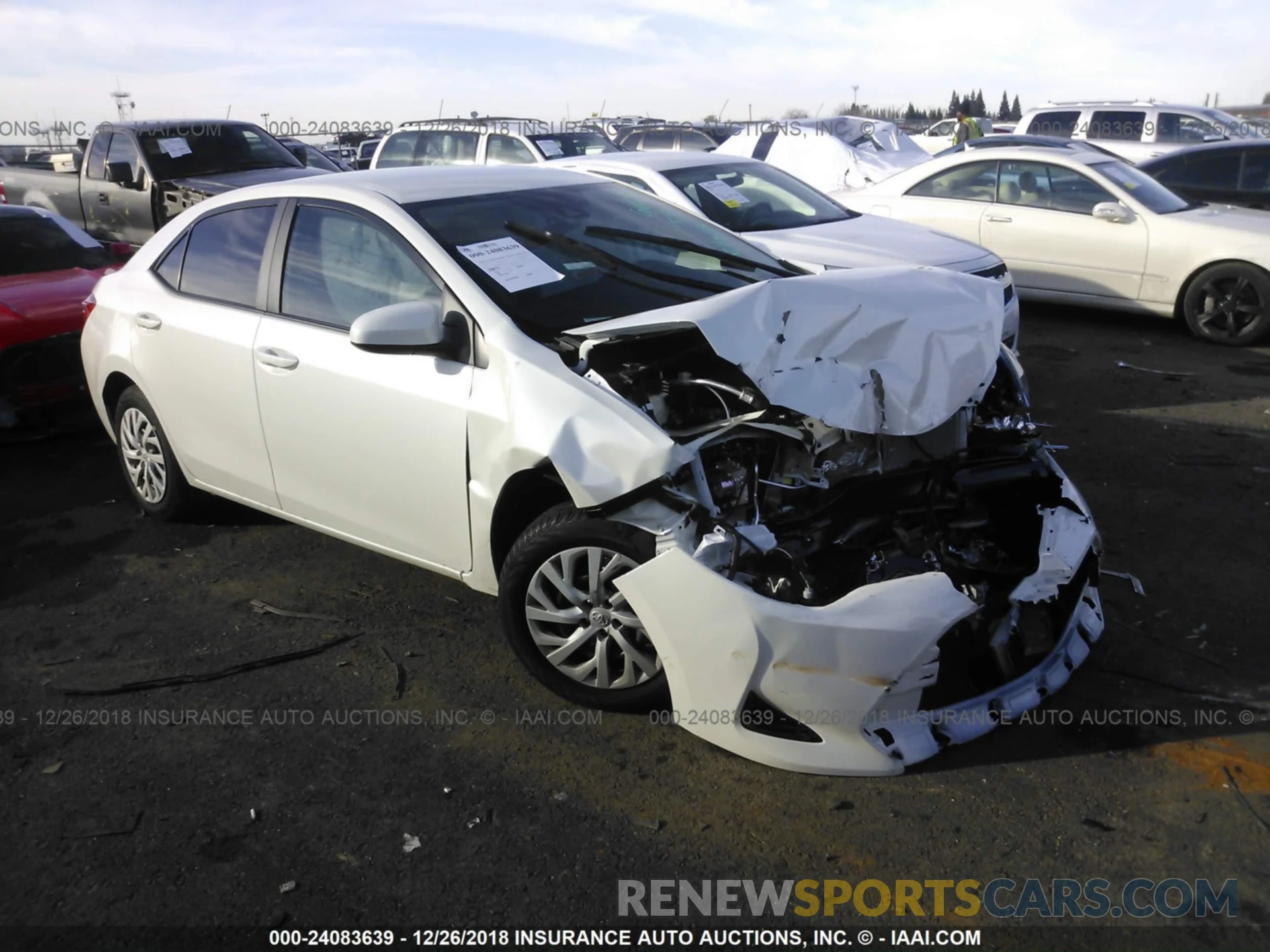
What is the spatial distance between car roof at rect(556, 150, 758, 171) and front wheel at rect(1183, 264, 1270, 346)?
12.4ft

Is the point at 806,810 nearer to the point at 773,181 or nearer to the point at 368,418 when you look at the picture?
the point at 368,418

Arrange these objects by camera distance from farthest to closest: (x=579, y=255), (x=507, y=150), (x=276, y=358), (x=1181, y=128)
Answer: (x=1181, y=128), (x=507, y=150), (x=276, y=358), (x=579, y=255)

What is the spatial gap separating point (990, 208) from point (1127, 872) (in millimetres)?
7674

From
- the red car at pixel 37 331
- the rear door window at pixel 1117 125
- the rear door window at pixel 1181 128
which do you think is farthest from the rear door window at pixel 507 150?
the rear door window at pixel 1181 128

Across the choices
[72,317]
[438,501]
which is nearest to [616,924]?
[438,501]

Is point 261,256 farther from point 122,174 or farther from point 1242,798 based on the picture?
point 122,174

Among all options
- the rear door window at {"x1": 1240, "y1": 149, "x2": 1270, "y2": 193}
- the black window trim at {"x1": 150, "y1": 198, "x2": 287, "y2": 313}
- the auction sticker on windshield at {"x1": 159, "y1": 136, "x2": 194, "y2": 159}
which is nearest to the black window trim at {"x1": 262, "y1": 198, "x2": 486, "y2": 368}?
the black window trim at {"x1": 150, "y1": 198, "x2": 287, "y2": 313}

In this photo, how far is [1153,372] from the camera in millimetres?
7566

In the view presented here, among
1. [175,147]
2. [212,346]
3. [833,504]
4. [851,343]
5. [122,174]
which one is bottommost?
[833,504]

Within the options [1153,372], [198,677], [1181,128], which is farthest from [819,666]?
[1181,128]

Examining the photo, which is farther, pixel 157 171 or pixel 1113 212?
pixel 157 171

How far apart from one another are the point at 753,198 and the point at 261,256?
14.6 ft

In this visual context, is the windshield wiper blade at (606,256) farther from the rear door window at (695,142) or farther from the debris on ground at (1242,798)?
the rear door window at (695,142)

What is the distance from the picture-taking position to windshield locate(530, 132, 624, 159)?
42.1 feet
